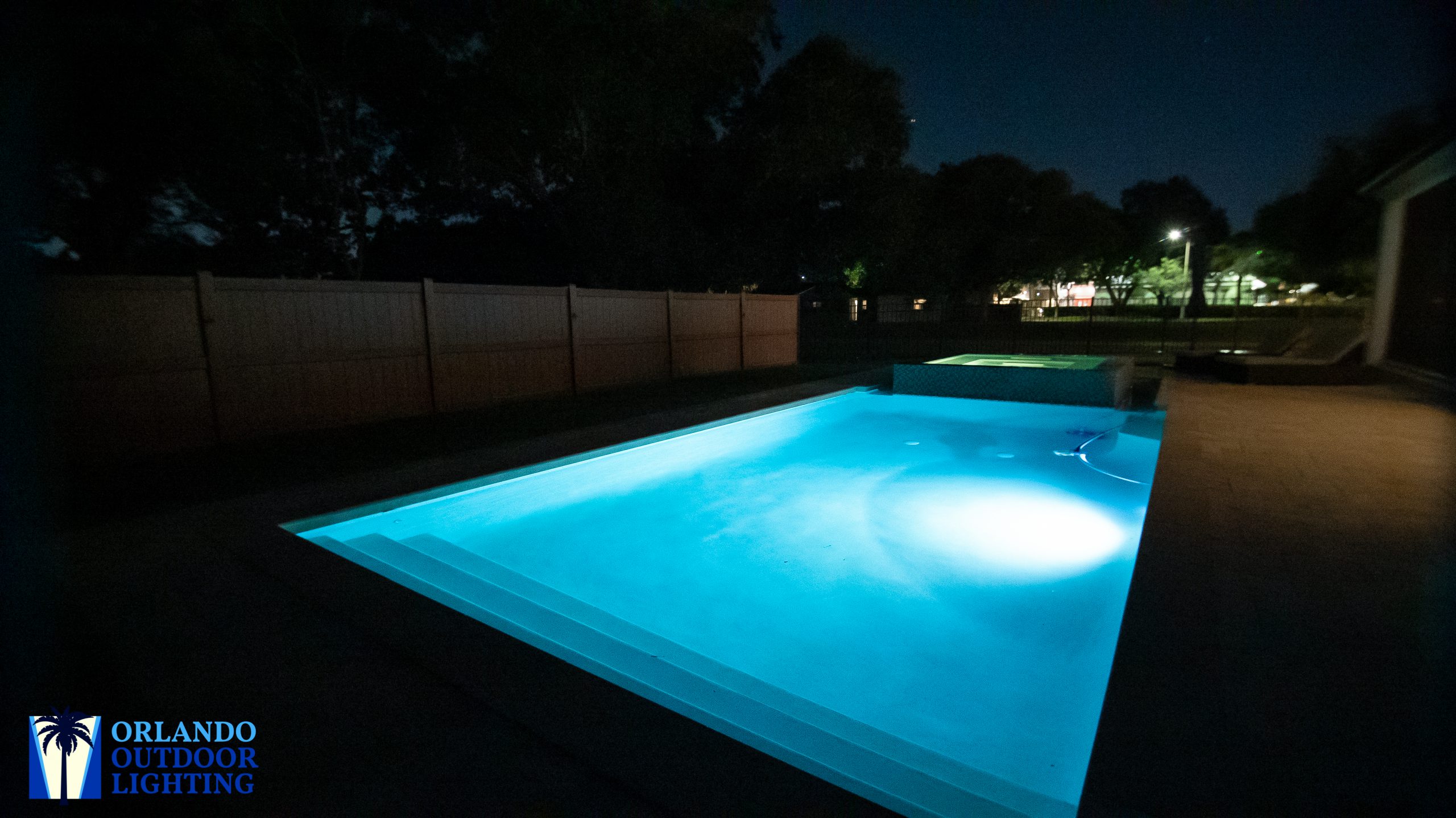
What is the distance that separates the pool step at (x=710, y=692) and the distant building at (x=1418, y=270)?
1025 centimetres

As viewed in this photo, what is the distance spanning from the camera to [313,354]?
6.92 m

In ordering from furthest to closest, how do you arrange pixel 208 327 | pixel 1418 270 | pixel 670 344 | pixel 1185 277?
pixel 1185 277
pixel 670 344
pixel 1418 270
pixel 208 327

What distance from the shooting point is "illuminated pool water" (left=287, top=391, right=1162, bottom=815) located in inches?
97.2

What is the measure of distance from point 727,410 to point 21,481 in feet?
19.5

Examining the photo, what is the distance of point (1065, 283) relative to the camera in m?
38.9

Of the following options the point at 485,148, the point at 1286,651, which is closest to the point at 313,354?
the point at 1286,651

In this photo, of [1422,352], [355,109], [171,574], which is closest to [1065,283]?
[1422,352]

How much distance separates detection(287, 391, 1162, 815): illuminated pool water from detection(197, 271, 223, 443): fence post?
3208 mm

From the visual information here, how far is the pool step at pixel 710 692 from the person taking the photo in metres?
1.77

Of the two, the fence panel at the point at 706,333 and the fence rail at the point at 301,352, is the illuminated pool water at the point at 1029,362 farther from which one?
the fence rail at the point at 301,352

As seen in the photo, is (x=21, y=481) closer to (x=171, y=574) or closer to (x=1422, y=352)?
(x=171, y=574)

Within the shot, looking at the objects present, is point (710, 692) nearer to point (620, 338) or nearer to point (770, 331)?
point (620, 338)

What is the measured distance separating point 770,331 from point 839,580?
10106mm

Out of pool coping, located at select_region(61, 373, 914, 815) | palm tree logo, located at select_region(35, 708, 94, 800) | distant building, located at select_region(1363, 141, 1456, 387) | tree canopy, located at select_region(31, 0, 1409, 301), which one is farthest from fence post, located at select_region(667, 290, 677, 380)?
distant building, located at select_region(1363, 141, 1456, 387)
